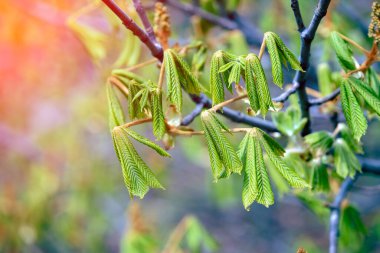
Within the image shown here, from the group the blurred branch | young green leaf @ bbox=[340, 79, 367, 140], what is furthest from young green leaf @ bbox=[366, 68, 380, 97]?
the blurred branch

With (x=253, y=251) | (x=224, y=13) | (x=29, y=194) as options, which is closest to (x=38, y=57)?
(x=29, y=194)

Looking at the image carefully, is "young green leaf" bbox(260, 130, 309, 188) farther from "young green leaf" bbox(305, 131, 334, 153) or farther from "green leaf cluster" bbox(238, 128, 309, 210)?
"young green leaf" bbox(305, 131, 334, 153)

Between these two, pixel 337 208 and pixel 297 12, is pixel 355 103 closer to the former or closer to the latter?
pixel 297 12

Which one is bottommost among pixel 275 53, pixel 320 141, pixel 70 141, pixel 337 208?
pixel 70 141

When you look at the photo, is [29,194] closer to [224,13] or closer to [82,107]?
[82,107]

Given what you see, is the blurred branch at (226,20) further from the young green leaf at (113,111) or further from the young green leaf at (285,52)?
the young green leaf at (285,52)

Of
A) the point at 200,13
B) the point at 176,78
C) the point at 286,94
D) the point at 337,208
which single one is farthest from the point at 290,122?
the point at 200,13
